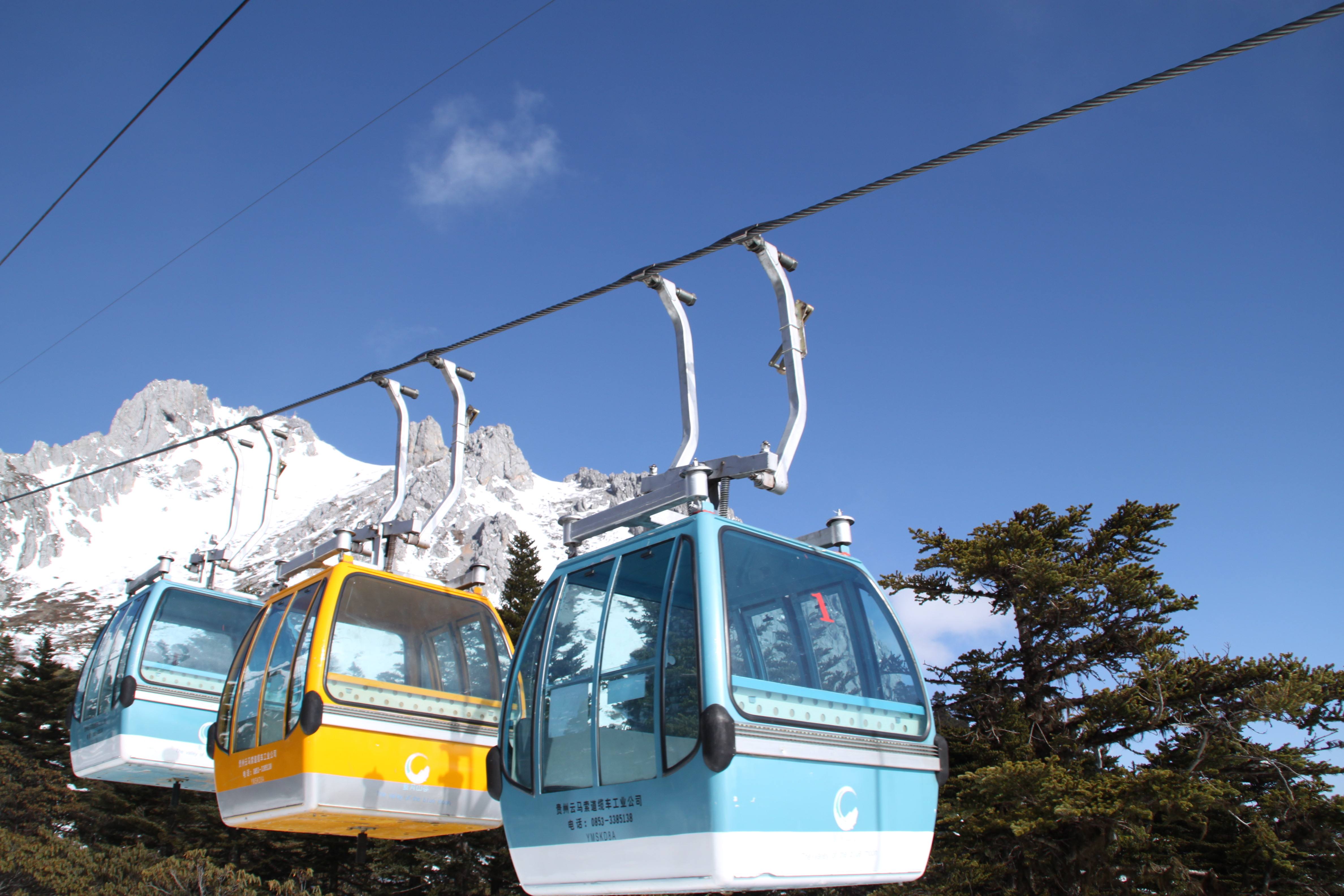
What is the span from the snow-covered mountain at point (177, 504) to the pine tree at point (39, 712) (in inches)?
3146

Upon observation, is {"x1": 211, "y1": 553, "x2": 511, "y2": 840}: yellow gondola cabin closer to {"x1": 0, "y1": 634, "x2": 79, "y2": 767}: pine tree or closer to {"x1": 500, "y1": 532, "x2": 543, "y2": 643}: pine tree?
{"x1": 500, "y1": 532, "x2": 543, "y2": 643}: pine tree

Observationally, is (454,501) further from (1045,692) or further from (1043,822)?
(1045,692)

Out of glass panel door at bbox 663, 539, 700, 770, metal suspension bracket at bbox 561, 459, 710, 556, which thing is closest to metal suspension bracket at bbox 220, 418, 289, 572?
metal suspension bracket at bbox 561, 459, 710, 556

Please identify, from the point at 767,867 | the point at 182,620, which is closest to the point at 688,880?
the point at 767,867

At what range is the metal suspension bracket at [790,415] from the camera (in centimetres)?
459

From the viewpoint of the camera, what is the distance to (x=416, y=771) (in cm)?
572

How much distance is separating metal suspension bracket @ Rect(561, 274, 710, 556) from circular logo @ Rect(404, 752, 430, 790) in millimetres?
1682

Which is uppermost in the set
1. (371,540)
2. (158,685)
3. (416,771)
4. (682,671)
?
(371,540)

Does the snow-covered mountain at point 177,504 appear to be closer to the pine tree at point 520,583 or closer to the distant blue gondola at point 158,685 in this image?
the pine tree at point 520,583

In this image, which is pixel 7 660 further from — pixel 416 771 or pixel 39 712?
pixel 416 771

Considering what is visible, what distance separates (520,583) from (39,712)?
56.1 ft

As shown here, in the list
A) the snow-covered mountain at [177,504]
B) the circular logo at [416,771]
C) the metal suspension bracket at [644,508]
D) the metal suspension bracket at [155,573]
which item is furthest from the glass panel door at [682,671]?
the snow-covered mountain at [177,504]

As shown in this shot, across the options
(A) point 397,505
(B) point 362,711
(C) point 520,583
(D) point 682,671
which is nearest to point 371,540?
(A) point 397,505

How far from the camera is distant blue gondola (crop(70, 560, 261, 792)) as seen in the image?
7.48 m
